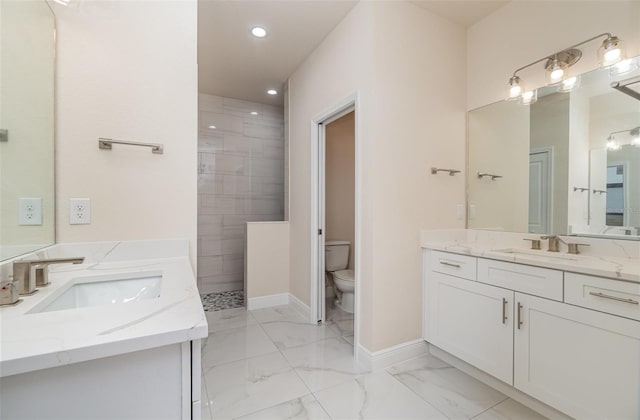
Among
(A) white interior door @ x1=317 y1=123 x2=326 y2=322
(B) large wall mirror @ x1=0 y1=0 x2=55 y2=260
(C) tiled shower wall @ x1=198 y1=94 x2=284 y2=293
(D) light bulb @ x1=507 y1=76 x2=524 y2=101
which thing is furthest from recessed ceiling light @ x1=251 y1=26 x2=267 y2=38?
(D) light bulb @ x1=507 y1=76 x2=524 y2=101

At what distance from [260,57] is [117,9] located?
4.93 ft

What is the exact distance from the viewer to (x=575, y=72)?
1.73 metres

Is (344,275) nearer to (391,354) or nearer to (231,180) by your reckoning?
(391,354)

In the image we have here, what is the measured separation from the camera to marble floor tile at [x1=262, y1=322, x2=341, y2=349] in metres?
2.31

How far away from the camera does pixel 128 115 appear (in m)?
1.38

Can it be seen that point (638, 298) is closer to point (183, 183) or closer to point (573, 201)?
point (573, 201)

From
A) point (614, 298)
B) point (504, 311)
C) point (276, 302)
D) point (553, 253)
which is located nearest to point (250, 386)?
point (276, 302)

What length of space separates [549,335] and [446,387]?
67cm

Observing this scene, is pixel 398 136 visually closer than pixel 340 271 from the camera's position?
Yes

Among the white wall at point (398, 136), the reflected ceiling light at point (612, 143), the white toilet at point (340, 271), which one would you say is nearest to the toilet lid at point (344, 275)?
the white toilet at point (340, 271)

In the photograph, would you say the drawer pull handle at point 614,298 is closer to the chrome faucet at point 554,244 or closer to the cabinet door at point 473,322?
the cabinet door at point 473,322

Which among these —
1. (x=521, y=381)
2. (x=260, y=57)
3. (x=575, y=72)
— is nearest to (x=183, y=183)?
(x=260, y=57)

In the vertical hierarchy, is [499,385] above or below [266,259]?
below

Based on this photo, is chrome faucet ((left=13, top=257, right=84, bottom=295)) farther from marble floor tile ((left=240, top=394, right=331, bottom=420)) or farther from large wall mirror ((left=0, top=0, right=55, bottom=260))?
marble floor tile ((left=240, top=394, right=331, bottom=420))
